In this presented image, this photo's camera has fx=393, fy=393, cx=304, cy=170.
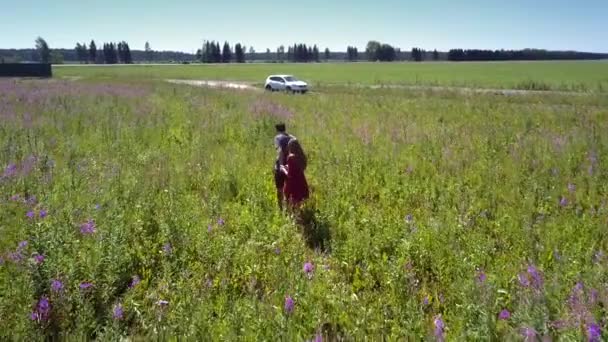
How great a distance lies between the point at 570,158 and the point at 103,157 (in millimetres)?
8866

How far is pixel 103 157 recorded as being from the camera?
7.71 metres

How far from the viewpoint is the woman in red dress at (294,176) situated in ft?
16.9

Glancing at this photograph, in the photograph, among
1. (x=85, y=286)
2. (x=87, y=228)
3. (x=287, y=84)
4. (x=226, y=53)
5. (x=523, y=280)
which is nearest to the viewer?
(x=85, y=286)

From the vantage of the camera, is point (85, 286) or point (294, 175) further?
point (294, 175)

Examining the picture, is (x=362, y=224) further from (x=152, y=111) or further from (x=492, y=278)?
(x=152, y=111)

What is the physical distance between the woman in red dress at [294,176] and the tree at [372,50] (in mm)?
151716

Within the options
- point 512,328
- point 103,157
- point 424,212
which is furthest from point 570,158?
point 103,157

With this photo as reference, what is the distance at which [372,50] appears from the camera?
15412 centimetres

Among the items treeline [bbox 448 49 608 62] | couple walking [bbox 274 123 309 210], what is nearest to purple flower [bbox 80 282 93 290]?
couple walking [bbox 274 123 309 210]

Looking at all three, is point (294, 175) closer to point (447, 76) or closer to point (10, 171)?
point (10, 171)

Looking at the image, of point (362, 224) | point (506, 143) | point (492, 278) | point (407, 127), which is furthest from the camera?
point (407, 127)

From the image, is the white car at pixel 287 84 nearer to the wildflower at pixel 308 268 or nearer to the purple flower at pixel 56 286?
the wildflower at pixel 308 268

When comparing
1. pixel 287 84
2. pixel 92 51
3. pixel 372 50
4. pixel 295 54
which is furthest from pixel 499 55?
pixel 92 51

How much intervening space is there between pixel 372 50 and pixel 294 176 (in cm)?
15860
